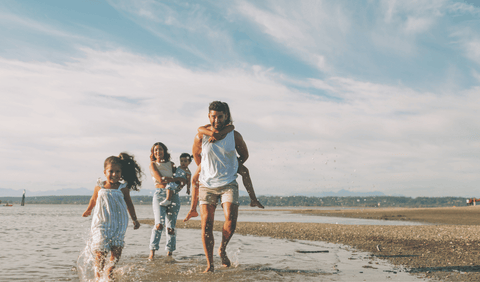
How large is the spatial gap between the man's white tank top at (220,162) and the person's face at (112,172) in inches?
51.4

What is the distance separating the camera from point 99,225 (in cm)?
438

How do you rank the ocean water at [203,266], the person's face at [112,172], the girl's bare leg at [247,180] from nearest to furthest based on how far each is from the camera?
1. the person's face at [112,172]
2. the ocean water at [203,266]
3. the girl's bare leg at [247,180]

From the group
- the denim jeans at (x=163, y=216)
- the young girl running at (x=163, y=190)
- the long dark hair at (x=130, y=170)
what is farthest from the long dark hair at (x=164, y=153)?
the long dark hair at (x=130, y=170)

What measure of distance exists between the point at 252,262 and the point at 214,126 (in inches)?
112

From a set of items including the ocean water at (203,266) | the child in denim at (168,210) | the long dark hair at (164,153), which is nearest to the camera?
the ocean water at (203,266)

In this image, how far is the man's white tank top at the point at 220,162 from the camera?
517 centimetres

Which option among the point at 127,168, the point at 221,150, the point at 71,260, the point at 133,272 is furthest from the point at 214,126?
the point at 71,260

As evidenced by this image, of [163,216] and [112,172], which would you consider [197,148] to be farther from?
[163,216]

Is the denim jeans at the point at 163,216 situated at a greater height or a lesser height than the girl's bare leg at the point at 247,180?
lesser

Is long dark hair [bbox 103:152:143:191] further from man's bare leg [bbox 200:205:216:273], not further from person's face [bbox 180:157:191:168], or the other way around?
person's face [bbox 180:157:191:168]

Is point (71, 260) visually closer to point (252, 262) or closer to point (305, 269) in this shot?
point (252, 262)

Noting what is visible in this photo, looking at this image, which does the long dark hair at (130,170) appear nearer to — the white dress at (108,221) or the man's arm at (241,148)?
the white dress at (108,221)

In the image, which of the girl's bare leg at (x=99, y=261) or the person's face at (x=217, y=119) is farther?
the person's face at (x=217, y=119)

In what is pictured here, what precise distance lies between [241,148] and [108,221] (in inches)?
87.7
